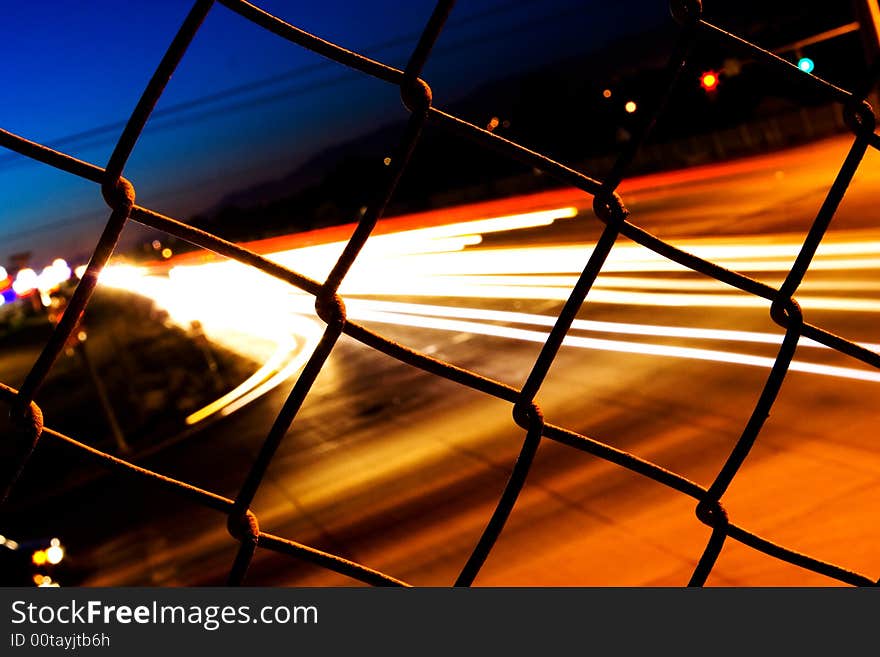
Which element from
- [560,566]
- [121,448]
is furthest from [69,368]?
[560,566]

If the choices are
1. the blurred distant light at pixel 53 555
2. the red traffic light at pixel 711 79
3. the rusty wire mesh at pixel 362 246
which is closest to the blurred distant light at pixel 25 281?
the blurred distant light at pixel 53 555

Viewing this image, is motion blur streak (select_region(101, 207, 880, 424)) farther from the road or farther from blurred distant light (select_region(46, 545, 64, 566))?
blurred distant light (select_region(46, 545, 64, 566))

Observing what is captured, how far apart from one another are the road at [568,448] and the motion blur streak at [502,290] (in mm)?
98

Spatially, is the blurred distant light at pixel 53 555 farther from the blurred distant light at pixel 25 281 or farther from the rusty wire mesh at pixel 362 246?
the rusty wire mesh at pixel 362 246

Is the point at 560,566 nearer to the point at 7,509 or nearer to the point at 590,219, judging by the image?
the point at 7,509

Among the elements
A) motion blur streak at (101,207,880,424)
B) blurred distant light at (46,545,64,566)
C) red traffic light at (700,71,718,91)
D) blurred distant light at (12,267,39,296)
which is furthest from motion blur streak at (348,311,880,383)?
blurred distant light at (12,267,39,296)

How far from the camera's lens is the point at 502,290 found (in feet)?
75.4

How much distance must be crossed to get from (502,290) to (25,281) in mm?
12106

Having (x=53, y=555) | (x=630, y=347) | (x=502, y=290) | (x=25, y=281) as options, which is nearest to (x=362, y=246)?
(x=53, y=555)

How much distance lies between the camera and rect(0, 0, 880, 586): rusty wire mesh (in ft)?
3.36

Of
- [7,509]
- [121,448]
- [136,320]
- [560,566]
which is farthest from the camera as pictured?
[136,320]

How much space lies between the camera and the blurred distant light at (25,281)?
13906mm

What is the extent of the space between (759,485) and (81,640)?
804cm

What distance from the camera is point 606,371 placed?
13.2 metres
